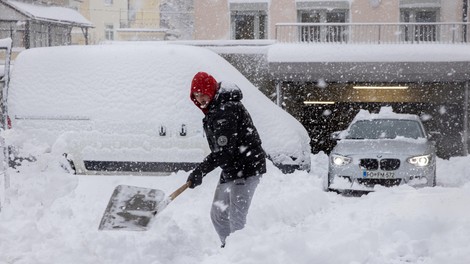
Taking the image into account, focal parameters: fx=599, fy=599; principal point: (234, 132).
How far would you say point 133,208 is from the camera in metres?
5.09

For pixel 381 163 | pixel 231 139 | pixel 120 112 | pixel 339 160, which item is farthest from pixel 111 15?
pixel 231 139

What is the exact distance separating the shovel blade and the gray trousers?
47 centimetres

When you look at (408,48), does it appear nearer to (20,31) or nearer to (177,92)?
(177,92)

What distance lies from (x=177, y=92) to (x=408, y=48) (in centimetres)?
836

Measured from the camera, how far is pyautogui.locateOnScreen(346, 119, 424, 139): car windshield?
32.9 ft

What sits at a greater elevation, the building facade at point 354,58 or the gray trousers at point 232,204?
the building facade at point 354,58

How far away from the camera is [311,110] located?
17609 mm

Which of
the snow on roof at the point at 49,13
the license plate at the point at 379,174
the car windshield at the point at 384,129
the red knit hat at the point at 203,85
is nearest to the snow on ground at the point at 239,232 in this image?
the license plate at the point at 379,174

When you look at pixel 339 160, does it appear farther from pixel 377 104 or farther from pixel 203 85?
pixel 377 104

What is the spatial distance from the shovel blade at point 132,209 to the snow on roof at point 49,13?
2486 cm

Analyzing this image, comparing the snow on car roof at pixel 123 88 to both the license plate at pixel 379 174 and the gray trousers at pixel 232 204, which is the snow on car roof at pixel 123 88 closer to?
the license plate at pixel 379 174

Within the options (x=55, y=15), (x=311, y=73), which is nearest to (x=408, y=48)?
(x=311, y=73)

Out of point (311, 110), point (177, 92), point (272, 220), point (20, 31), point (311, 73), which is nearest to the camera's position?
point (272, 220)

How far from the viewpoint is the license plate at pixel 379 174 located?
8.72 metres
